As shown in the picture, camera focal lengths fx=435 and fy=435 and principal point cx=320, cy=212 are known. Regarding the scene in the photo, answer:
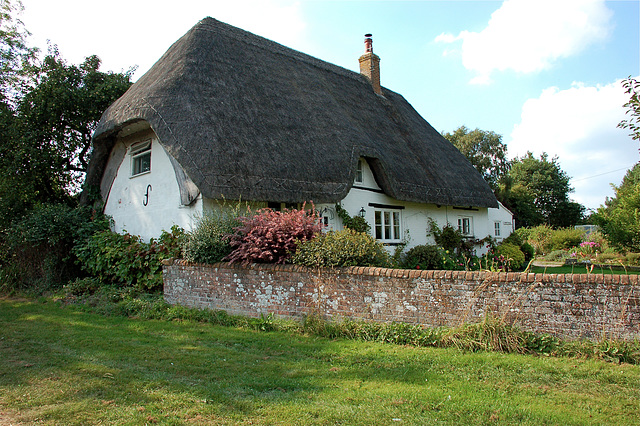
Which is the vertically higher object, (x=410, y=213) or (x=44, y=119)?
(x=44, y=119)

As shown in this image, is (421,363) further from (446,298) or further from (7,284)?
(7,284)

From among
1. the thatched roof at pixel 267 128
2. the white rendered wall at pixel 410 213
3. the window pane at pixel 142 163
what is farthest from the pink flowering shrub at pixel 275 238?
the window pane at pixel 142 163

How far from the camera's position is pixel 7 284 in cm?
1211

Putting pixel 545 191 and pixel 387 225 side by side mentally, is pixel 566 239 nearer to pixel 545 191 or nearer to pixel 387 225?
pixel 387 225

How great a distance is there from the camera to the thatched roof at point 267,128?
9.94m

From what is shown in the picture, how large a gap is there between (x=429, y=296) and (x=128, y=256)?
7.60 meters

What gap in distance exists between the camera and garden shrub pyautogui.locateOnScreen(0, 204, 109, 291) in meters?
11.8

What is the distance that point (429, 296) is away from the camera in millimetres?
6168

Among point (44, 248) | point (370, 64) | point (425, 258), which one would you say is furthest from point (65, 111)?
point (425, 258)

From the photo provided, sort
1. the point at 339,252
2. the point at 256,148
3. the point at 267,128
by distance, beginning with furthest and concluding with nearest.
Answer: the point at 267,128
the point at 256,148
the point at 339,252

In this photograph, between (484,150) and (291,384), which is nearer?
(291,384)

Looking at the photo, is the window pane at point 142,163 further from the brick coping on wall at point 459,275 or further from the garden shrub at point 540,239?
the garden shrub at point 540,239

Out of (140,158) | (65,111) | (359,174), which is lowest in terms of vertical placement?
(359,174)

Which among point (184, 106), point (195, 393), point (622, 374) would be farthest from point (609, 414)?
point (184, 106)
